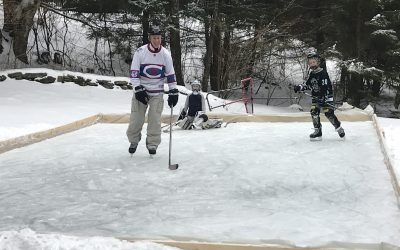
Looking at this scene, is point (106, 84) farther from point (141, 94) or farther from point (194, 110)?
point (141, 94)

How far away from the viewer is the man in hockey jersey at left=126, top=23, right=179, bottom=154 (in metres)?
5.96

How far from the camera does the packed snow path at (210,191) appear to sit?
3.48m

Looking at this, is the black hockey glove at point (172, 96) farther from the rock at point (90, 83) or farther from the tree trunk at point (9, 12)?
the tree trunk at point (9, 12)

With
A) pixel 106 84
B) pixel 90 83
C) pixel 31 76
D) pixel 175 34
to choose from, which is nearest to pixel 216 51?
pixel 175 34

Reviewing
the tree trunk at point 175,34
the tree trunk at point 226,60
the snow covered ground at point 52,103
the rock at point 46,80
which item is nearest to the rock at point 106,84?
the snow covered ground at point 52,103

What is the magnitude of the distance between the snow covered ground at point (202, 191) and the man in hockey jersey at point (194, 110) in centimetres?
55

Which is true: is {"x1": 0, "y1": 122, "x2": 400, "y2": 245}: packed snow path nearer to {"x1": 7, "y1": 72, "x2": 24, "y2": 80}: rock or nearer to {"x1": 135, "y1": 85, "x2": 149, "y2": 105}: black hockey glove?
{"x1": 135, "y1": 85, "x2": 149, "y2": 105}: black hockey glove

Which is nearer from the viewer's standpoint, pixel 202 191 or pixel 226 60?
pixel 202 191

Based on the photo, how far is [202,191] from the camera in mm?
4543

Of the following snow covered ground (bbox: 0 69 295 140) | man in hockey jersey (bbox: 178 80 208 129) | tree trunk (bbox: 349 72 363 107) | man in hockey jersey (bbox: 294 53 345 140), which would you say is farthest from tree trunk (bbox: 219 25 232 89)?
man in hockey jersey (bbox: 294 53 345 140)

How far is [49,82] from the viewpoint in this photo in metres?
13.0

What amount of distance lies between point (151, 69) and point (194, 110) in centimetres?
290

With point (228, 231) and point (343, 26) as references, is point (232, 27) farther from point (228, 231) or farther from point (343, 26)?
point (228, 231)

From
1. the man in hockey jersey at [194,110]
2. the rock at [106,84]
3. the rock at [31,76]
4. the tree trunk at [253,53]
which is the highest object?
Result: the tree trunk at [253,53]
